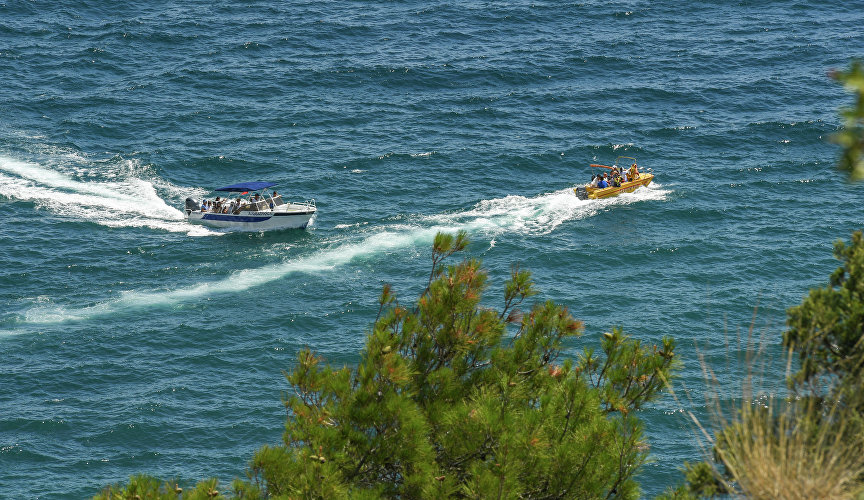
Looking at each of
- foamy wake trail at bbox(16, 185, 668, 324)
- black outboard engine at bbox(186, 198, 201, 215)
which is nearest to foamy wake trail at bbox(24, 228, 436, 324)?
foamy wake trail at bbox(16, 185, 668, 324)

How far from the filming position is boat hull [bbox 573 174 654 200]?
241 ft

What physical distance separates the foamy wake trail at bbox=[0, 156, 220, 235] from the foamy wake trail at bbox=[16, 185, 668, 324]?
922cm

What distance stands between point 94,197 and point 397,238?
22.8 metres

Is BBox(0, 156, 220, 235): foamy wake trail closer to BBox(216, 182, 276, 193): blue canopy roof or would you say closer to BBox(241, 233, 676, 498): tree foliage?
BBox(216, 182, 276, 193): blue canopy roof

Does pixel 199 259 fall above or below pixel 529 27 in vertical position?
below

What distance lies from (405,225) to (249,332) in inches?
657

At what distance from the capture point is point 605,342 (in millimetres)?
19938

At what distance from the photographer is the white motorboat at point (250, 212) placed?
2737 inches

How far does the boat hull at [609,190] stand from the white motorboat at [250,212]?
19.2 metres

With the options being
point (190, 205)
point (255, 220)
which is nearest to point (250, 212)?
point (255, 220)

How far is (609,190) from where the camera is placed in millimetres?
73750

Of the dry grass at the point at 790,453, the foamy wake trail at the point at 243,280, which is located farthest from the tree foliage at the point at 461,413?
the foamy wake trail at the point at 243,280

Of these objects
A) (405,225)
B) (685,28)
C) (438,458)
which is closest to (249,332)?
(405,225)

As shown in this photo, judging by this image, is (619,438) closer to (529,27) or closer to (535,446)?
(535,446)
